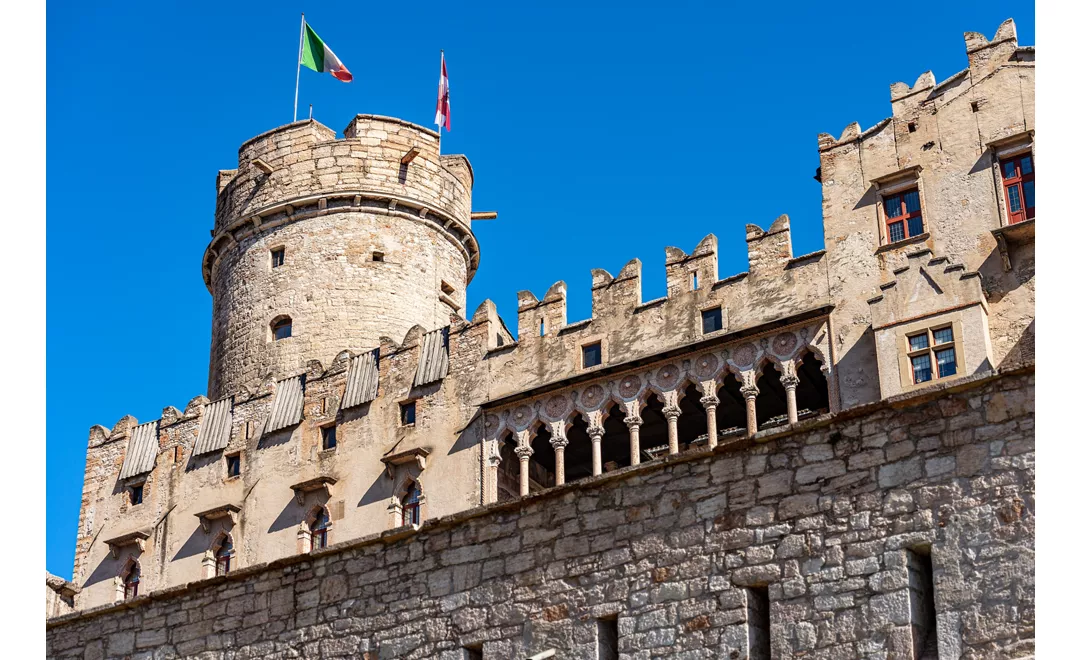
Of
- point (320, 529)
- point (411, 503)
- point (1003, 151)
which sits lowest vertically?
point (320, 529)

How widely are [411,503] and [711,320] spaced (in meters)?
7.43

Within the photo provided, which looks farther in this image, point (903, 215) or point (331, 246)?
point (331, 246)

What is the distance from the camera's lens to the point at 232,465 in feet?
116

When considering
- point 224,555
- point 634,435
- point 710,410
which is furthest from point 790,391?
point 224,555

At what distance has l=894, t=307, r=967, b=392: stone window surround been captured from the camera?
2534cm

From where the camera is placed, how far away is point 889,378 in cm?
2595

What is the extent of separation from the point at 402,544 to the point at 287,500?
21102 mm

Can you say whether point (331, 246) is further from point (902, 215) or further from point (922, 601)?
point (922, 601)

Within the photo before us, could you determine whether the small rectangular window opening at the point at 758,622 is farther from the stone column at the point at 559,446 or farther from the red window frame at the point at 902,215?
the stone column at the point at 559,446

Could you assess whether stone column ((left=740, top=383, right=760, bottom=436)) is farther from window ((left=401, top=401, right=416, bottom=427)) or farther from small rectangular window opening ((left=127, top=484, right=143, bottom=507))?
small rectangular window opening ((left=127, top=484, right=143, bottom=507))

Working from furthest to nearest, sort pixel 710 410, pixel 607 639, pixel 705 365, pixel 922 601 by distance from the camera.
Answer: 1. pixel 705 365
2. pixel 710 410
3. pixel 607 639
4. pixel 922 601

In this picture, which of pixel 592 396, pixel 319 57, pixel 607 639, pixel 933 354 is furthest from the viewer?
pixel 319 57

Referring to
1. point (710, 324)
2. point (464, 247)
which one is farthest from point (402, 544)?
point (464, 247)
